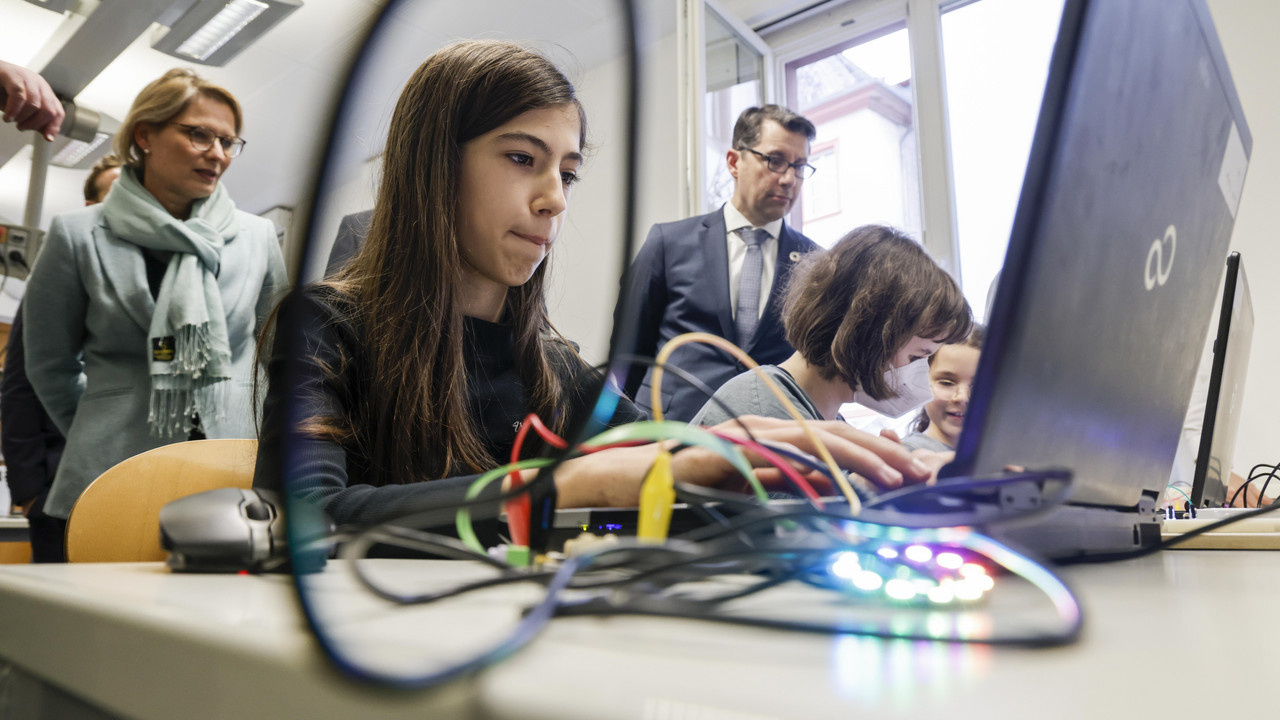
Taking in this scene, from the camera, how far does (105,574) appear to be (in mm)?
403

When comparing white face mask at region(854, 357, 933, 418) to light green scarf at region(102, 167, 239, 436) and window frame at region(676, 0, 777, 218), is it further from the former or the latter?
window frame at region(676, 0, 777, 218)

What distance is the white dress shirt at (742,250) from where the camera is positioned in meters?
2.19

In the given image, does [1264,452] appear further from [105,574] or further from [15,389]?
[15,389]

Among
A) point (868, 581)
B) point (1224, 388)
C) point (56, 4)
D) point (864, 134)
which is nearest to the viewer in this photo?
point (868, 581)

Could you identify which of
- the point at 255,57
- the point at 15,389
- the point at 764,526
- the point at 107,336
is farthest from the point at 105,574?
the point at 255,57

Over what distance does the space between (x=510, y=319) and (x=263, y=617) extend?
0.71m

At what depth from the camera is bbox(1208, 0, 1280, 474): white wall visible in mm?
2107

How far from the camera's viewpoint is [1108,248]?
342mm

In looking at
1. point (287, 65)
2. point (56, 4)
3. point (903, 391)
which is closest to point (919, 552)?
point (903, 391)

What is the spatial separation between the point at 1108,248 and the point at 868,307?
0.79 metres

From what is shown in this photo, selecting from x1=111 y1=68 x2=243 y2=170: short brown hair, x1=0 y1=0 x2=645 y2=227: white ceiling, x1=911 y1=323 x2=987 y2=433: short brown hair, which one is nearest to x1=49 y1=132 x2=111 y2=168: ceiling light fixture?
x1=0 y1=0 x2=645 y2=227: white ceiling

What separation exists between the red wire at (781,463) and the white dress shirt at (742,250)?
177 cm

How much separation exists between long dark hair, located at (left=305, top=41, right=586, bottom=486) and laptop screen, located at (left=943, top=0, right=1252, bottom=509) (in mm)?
465

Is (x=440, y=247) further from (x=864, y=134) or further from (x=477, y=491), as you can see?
(x=864, y=134)
